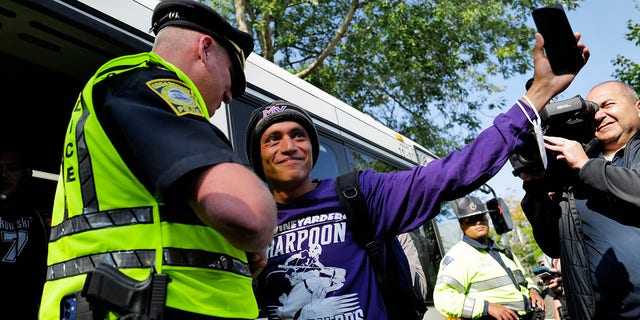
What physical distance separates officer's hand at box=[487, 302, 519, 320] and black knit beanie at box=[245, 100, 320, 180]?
2620 millimetres

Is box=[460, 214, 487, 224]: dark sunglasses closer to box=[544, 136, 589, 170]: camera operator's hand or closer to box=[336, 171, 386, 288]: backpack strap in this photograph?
box=[544, 136, 589, 170]: camera operator's hand

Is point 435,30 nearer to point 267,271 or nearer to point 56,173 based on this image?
point 56,173

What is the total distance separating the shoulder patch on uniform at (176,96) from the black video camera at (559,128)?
46.4 inches

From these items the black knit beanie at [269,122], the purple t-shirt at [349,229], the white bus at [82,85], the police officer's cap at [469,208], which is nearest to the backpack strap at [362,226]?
the purple t-shirt at [349,229]

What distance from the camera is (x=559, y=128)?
2.47 m

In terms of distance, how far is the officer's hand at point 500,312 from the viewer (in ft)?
14.3

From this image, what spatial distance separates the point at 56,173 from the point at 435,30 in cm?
876

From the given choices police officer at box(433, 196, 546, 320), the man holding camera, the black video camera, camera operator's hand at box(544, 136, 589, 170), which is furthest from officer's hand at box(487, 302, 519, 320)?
camera operator's hand at box(544, 136, 589, 170)

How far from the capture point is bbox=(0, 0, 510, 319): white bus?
2.47 metres

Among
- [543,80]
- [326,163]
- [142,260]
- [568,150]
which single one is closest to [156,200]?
[142,260]

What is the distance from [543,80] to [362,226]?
2.61 ft

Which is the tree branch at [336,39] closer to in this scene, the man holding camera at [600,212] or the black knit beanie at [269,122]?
the man holding camera at [600,212]

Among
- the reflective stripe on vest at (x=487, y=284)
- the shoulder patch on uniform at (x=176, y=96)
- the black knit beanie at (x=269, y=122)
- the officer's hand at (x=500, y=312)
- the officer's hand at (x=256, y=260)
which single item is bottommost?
the officer's hand at (x=256, y=260)

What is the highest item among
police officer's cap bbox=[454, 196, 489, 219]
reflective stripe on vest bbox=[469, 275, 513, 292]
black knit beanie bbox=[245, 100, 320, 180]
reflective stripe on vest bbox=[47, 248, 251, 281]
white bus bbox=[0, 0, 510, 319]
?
white bus bbox=[0, 0, 510, 319]
